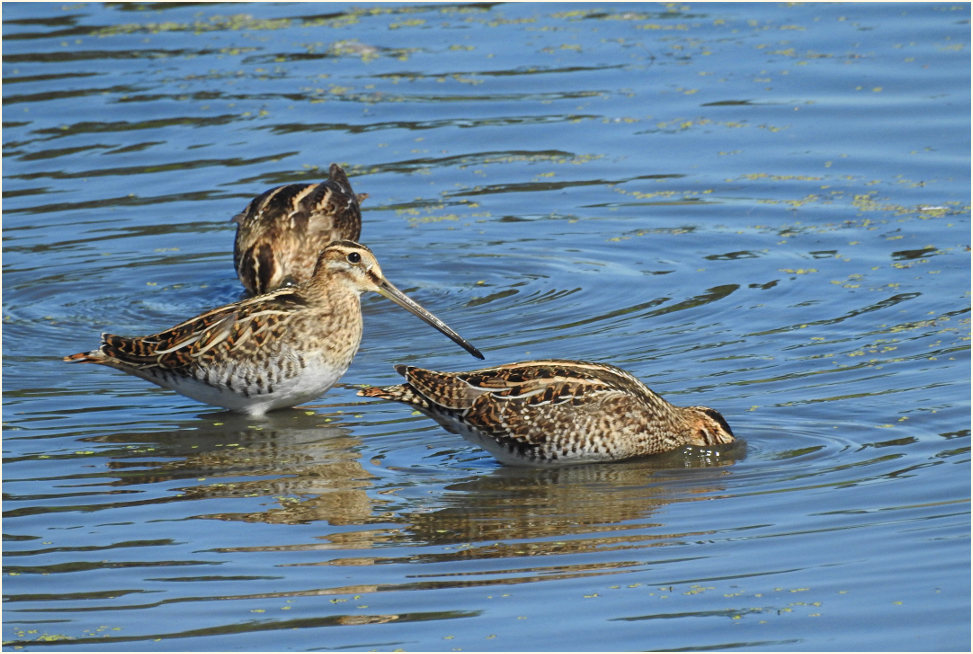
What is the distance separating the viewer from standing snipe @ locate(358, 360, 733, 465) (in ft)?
31.2

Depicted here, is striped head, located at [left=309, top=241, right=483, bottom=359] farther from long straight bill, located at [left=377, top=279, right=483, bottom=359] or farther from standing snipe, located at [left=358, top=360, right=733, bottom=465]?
standing snipe, located at [left=358, top=360, right=733, bottom=465]

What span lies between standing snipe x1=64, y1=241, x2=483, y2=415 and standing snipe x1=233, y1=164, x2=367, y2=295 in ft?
7.14

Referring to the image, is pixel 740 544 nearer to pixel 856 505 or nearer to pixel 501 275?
pixel 856 505

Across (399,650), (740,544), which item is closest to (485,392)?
(740,544)

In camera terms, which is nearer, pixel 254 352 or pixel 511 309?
pixel 254 352

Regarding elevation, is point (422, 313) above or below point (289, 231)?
below

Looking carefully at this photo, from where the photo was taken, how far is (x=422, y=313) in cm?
1109

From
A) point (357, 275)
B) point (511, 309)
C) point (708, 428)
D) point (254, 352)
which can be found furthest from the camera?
point (511, 309)

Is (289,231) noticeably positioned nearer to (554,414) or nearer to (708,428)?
(554,414)

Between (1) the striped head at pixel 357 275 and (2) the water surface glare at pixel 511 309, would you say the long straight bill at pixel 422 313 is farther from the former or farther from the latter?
(2) the water surface glare at pixel 511 309

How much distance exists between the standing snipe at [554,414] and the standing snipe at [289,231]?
3673 mm

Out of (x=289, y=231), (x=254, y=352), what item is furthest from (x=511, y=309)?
(x=254, y=352)

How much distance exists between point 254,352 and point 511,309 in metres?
2.54

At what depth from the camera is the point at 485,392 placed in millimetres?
9617
